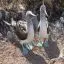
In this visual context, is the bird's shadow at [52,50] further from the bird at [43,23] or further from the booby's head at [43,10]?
the booby's head at [43,10]

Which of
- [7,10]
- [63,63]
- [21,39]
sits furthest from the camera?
[7,10]

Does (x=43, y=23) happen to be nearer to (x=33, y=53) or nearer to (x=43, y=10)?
(x=43, y=10)

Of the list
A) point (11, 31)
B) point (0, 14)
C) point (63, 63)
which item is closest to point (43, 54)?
point (63, 63)

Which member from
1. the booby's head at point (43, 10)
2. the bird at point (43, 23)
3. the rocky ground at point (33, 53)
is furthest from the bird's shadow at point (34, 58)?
the booby's head at point (43, 10)

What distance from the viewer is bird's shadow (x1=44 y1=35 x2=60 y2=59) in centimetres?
207

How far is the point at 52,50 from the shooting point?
2127 millimetres

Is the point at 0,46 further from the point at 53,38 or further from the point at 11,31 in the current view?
the point at 53,38

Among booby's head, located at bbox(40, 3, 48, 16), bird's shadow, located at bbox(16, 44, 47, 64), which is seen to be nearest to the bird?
booby's head, located at bbox(40, 3, 48, 16)

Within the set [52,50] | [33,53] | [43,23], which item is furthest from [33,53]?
[43,23]

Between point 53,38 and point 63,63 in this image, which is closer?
point 63,63

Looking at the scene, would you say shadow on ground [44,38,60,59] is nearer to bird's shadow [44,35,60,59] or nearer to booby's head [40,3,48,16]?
bird's shadow [44,35,60,59]

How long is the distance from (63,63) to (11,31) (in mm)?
553

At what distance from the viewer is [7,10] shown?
2312 mm

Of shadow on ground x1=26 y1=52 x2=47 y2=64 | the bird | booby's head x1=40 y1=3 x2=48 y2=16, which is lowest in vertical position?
shadow on ground x1=26 y1=52 x2=47 y2=64
